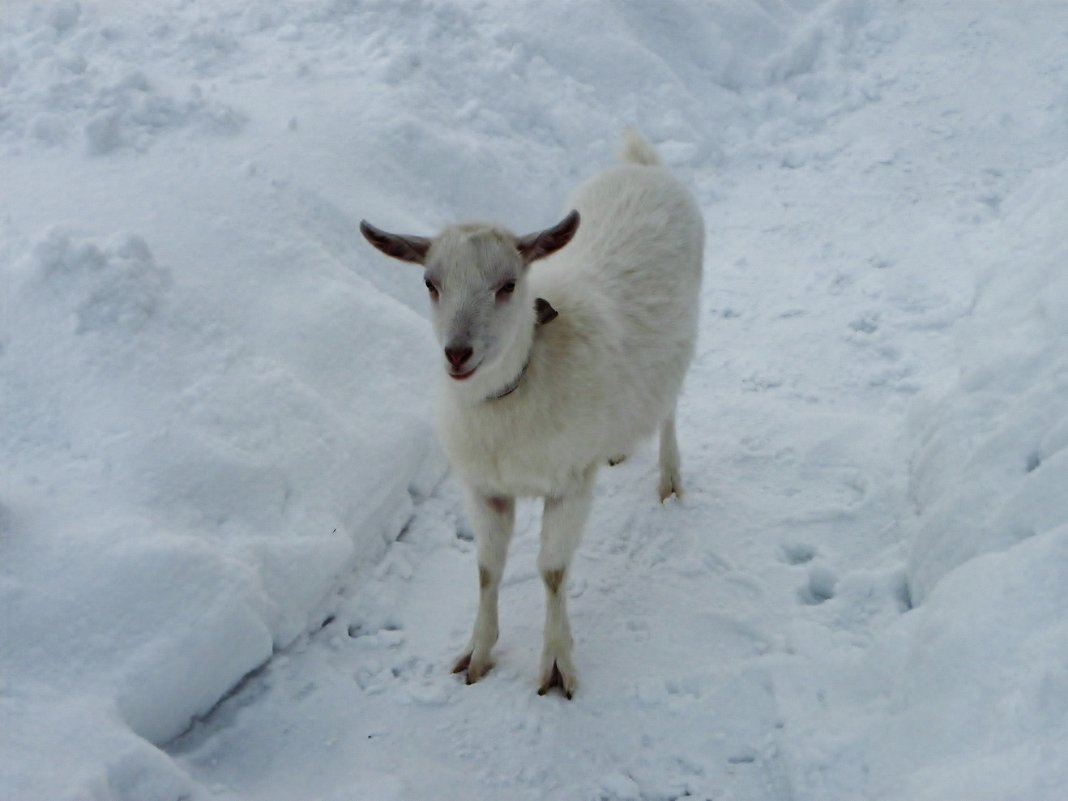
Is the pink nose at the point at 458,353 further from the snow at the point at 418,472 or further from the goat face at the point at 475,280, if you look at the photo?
the snow at the point at 418,472

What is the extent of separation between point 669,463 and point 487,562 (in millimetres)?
1204

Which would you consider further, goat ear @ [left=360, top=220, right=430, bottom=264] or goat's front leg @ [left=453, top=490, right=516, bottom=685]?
goat's front leg @ [left=453, top=490, right=516, bottom=685]

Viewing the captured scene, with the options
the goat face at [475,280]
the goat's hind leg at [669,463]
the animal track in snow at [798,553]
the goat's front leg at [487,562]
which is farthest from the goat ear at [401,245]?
the animal track in snow at [798,553]

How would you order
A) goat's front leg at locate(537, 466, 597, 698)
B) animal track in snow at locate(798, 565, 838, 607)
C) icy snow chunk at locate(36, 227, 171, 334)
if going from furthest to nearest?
A: 1. icy snow chunk at locate(36, 227, 171, 334)
2. animal track in snow at locate(798, 565, 838, 607)
3. goat's front leg at locate(537, 466, 597, 698)

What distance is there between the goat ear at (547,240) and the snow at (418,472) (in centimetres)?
138

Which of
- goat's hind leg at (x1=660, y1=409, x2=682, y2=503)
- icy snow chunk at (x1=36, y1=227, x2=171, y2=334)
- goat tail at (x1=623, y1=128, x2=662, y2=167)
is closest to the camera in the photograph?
icy snow chunk at (x1=36, y1=227, x2=171, y2=334)

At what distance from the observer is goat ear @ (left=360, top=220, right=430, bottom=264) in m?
3.13

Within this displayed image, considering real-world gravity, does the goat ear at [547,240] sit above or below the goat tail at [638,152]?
above

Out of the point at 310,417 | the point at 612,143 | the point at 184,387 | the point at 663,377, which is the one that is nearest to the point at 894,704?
the point at 663,377

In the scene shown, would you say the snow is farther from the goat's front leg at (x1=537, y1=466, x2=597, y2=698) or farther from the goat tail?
the goat tail

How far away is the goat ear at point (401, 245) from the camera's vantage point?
3131mm

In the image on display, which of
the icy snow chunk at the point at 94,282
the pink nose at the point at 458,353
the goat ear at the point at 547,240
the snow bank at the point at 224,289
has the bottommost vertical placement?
the snow bank at the point at 224,289

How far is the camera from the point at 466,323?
2.95 m

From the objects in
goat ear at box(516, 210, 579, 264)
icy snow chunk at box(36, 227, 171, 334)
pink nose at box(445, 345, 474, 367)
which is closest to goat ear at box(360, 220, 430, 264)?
goat ear at box(516, 210, 579, 264)
